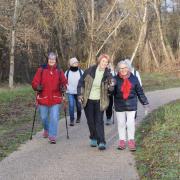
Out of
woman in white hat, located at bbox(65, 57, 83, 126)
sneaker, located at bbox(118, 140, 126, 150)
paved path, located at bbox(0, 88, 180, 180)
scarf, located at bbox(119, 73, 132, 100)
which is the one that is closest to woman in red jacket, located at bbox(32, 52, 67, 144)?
paved path, located at bbox(0, 88, 180, 180)

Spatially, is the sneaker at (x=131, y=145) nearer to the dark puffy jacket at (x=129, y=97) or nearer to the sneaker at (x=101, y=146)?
the sneaker at (x=101, y=146)

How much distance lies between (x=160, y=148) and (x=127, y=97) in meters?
1.15

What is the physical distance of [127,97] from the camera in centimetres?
984

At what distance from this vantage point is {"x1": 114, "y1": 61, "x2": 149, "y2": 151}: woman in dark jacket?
32.3 feet

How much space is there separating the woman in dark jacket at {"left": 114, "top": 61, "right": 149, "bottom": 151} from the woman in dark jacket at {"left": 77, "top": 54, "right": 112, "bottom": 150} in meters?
0.24

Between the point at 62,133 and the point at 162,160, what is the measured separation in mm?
4253

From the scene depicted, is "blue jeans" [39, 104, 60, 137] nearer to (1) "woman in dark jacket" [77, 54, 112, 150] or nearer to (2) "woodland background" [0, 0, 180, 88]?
(1) "woman in dark jacket" [77, 54, 112, 150]

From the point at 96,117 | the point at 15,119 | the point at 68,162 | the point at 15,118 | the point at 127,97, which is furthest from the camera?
the point at 15,118

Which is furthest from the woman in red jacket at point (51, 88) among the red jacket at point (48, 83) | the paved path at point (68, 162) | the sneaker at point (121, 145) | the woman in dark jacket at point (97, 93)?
the sneaker at point (121, 145)

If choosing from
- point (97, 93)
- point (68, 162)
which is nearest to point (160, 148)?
point (97, 93)

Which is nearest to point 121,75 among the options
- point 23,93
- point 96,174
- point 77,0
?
point 96,174

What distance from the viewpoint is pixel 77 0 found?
3206cm

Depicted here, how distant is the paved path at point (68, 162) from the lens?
7984 mm

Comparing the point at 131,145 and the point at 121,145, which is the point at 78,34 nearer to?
the point at 121,145
